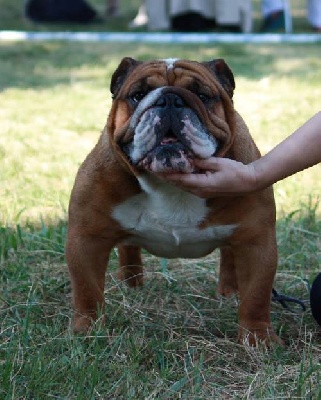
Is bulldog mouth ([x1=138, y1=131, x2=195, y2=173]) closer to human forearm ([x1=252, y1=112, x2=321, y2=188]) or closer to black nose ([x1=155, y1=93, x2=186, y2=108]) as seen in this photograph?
black nose ([x1=155, y1=93, x2=186, y2=108])

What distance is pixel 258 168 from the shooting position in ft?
8.61

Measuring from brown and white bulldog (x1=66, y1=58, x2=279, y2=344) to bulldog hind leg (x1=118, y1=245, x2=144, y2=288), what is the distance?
1.29ft

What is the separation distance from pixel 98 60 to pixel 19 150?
377 cm

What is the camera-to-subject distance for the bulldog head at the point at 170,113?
2.53 metres

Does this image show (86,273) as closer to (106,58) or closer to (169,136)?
(169,136)

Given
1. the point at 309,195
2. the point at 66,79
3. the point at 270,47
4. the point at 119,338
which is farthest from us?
the point at 270,47

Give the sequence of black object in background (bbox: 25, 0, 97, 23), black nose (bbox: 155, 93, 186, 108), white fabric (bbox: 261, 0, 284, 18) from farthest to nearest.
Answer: black object in background (bbox: 25, 0, 97, 23) < white fabric (bbox: 261, 0, 284, 18) < black nose (bbox: 155, 93, 186, 108)

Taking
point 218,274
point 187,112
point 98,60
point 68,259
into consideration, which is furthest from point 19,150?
point 98,60

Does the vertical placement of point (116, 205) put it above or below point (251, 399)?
above

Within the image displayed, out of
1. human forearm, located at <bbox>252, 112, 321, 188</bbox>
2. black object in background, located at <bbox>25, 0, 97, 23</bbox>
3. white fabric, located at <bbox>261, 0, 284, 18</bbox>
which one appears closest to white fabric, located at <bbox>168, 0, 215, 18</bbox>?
white fabric, located at <bbox>261, 0, 284, 18</bbox>

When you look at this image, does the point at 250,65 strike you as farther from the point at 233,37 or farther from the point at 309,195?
the point at 309,195

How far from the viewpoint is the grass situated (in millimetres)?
2451

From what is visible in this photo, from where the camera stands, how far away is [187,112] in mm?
2555

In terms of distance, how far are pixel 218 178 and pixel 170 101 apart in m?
0.25
